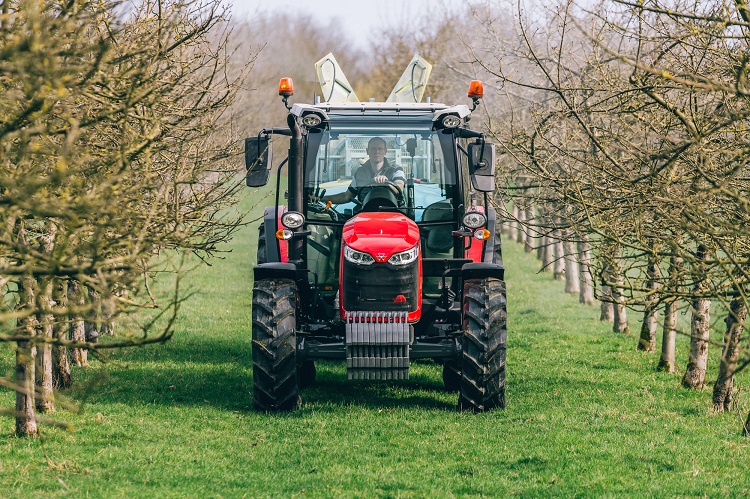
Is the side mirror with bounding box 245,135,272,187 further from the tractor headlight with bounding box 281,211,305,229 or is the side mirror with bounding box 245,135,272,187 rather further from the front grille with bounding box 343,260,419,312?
the front grille with bounding box 343,260,419,312

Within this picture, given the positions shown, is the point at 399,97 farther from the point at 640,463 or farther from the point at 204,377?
the point at 640,463

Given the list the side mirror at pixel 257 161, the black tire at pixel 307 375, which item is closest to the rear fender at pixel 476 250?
the black tire at pixel 307 375

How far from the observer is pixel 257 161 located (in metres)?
9.54

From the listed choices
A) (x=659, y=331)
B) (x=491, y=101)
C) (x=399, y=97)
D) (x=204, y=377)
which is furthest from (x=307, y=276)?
(x=491, y=101)

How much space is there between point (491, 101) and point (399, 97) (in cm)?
1519

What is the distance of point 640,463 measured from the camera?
8.08m

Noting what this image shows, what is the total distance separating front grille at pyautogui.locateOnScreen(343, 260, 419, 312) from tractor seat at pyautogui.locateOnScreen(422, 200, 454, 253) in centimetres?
79

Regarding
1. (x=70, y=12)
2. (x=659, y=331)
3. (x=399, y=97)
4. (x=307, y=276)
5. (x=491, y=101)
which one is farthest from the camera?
(x=491, y=101)

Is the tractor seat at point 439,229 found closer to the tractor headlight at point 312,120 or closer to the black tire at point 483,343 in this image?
the black tire at point 483,343

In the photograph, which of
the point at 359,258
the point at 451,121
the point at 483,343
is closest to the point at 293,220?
the point at 359,258

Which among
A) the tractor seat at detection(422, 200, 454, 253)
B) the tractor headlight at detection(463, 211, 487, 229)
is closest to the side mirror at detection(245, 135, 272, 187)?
the tractor seat at detection(422, 200, 454, 253)

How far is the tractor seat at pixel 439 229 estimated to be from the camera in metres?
10.3

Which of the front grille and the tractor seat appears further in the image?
the tractor seat

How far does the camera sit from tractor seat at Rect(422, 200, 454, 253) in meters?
10.3
